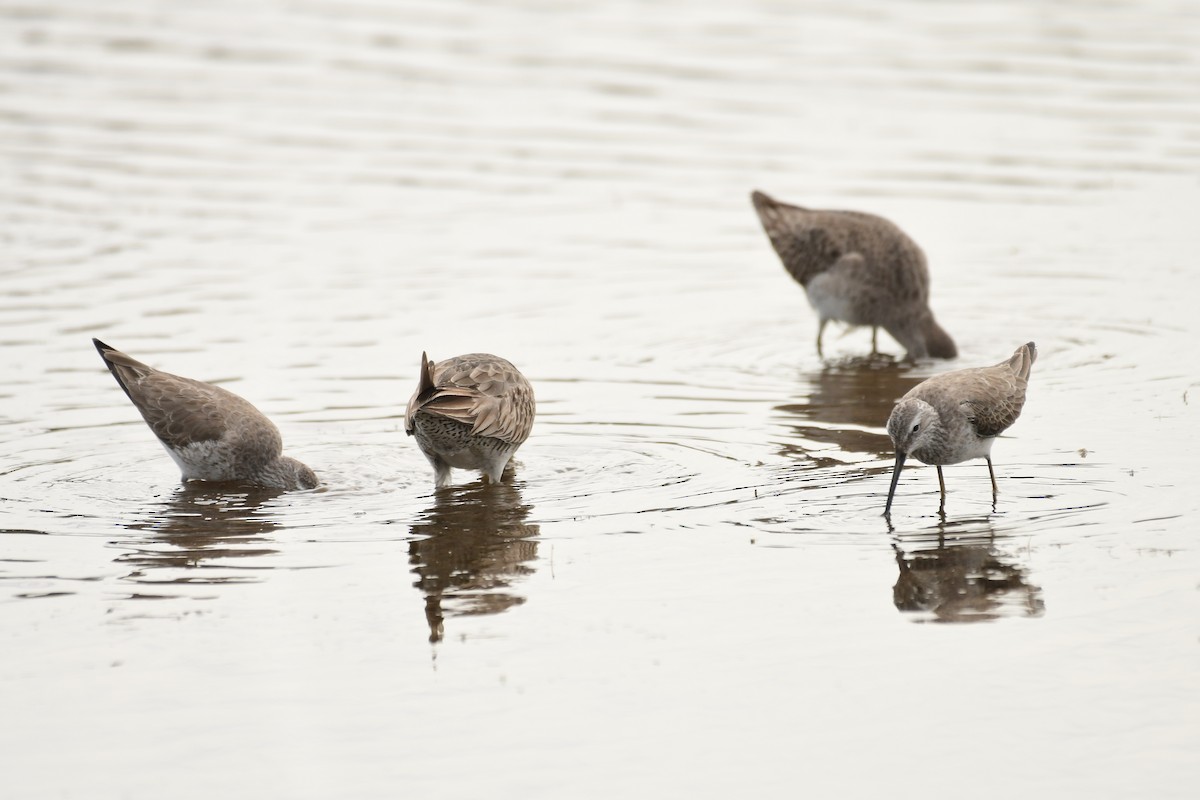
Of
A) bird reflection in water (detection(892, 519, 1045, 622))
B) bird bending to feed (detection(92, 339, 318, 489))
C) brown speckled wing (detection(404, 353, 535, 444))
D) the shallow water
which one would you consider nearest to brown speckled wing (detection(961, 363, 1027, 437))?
the shallow water

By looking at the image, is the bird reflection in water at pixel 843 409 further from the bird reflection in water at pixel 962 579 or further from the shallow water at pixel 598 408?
the bird reflection in water at pixel 962 579

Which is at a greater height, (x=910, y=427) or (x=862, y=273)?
(x=862, y=273)

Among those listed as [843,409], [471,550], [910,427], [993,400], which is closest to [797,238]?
[843,409]

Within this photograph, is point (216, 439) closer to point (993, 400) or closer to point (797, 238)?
point (993, 400)

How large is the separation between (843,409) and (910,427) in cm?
280

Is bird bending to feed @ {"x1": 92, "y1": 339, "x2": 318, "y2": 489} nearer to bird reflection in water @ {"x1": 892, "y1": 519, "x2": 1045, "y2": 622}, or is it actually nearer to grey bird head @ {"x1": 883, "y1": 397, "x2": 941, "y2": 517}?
grey bird head @ {"x1": 883, "y1": 397, "x2": 941, "y2": 517}

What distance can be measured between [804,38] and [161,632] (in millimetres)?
18695

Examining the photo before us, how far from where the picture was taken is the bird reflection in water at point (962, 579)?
8031 mm

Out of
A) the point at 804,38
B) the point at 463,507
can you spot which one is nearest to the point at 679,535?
the point at 463,507

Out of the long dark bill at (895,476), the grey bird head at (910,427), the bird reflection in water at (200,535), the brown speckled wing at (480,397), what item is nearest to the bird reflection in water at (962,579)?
the long dark bill at (895,476)

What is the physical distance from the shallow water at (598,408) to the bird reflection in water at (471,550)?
1.4 inches

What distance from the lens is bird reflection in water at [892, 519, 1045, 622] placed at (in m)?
8.03

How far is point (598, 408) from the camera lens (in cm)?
1217

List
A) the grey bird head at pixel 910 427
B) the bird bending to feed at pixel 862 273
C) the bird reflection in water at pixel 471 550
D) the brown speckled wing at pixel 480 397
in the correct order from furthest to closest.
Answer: the bird bending to feed at pixel 862 273 → the brown speckled wing at pixel 480 397 → the grey bird head at pixel 910 427 → the bird reflection in water at pixel 471 550
